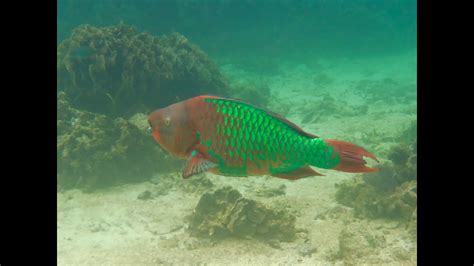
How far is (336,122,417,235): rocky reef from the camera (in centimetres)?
534

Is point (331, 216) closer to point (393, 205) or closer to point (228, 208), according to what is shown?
point (393, 205)

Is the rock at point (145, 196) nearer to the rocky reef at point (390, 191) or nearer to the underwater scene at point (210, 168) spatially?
the underwater scene at point (210, 168)

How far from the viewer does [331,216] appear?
550cm

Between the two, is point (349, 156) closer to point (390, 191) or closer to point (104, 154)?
point (390, 191)

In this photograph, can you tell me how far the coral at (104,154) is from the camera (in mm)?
7580

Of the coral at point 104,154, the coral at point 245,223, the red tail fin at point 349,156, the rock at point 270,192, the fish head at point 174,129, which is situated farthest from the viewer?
the coral at point 104,154

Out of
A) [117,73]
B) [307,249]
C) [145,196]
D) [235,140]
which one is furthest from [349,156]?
[117,73]

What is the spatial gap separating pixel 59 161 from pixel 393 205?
681 cm

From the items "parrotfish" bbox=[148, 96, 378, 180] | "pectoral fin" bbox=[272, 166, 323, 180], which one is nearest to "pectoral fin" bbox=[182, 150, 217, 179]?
"parrotfish" bbox=[148, 96, 378, 180]

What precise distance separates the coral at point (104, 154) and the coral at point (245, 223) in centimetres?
310

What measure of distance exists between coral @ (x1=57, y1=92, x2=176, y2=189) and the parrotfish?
5.27m

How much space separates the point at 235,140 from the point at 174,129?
0.52m

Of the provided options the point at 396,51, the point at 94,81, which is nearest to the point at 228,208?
the point at 94,81

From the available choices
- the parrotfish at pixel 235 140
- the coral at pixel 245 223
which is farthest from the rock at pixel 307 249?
the parrotfish at pixel 235 140
